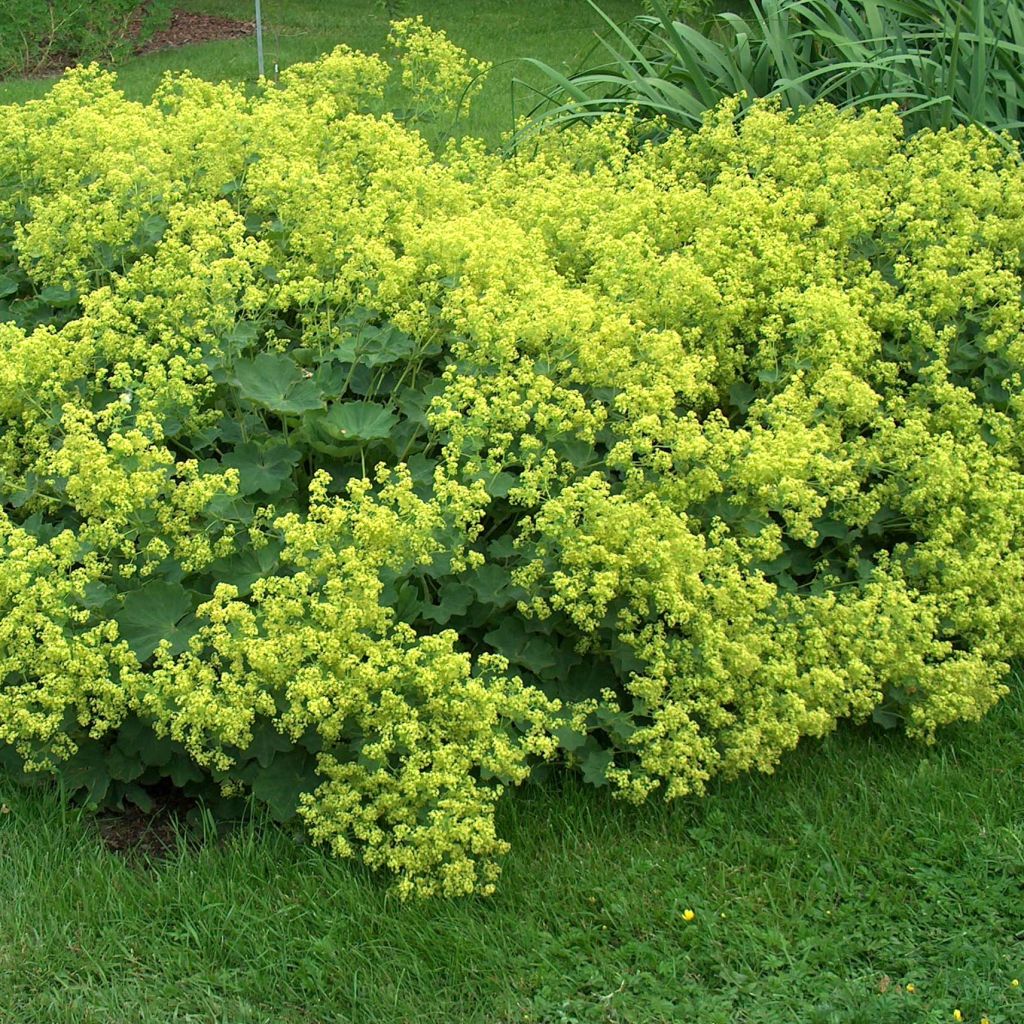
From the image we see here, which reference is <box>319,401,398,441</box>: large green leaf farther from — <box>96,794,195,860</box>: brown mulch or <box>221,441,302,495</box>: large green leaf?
<box>96,794,195,860</box>: brown mulch

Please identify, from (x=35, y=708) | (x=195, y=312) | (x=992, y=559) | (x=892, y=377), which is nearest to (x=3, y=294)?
(x=195, y=312)

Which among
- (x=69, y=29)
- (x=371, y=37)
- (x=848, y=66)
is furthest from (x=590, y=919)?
(x=69, y=29)

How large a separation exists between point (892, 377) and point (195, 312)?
216cm

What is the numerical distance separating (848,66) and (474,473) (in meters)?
3.18

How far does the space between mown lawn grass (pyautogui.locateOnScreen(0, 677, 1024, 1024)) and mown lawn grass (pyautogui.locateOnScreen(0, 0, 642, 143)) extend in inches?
294

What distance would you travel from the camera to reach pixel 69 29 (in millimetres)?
13938

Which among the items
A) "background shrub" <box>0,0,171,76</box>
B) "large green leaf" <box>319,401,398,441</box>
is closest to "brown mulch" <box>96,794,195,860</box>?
"large green leaf" <box>319,401,398,441</box>

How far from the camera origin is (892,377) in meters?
4.12

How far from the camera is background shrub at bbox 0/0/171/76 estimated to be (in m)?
13.4

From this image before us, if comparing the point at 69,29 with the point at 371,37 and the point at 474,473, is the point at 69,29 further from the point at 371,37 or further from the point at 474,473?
the point at 474,473

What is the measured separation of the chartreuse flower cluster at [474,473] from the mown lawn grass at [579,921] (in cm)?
14

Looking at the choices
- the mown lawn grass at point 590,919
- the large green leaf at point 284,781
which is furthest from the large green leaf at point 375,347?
the mown lawn grass at point 590,919

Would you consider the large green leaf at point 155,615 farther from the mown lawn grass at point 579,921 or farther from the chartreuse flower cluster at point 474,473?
the mown lawn grass at point 579,921

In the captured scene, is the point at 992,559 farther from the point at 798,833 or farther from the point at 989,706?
the point at 798,833
